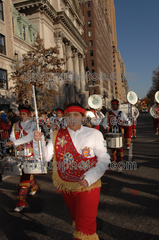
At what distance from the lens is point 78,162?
2453mm

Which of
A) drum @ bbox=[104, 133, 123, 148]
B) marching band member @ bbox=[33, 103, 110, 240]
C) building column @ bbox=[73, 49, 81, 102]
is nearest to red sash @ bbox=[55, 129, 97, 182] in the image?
marching band member @ bbox=[33, 103, 110, 240]

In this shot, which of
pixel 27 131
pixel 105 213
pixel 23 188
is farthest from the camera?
pixel 27 131

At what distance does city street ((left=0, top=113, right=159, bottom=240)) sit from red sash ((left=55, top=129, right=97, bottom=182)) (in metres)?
1.10

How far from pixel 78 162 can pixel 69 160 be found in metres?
0.12

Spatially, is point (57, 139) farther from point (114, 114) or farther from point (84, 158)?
point (114, 114)

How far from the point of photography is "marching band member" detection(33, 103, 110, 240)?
2242 millimetres

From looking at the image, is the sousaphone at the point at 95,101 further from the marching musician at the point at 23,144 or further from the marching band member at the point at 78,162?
the marching band member at the point at 78,162

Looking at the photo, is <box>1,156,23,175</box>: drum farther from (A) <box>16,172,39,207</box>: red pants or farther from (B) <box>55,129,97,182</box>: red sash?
(B) <box>55,129,97,182</box>: red sash

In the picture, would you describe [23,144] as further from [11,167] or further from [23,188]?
[23,188]

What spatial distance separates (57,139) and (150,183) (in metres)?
3.35

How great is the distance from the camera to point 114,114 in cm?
668

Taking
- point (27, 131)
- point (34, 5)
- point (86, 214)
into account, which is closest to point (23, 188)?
point (27, 131)

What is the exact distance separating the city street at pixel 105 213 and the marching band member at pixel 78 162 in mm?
913

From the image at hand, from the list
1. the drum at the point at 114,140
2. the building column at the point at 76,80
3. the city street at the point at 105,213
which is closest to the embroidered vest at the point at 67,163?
the city street at the point at 105,213
